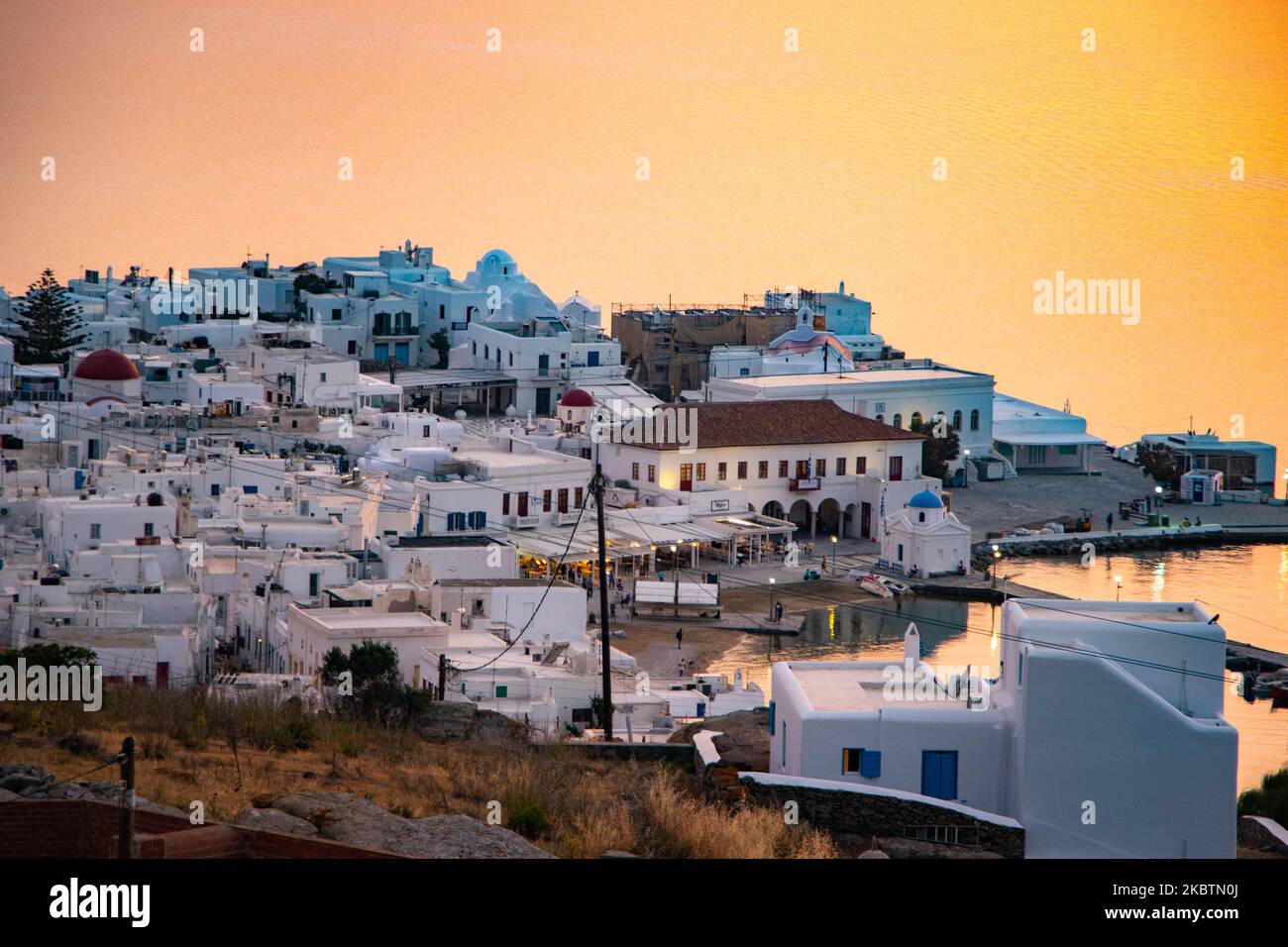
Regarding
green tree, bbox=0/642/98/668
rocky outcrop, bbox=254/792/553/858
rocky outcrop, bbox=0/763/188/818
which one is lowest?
green tree, bbox=0/642/98/668

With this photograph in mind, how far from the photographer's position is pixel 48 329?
132ft

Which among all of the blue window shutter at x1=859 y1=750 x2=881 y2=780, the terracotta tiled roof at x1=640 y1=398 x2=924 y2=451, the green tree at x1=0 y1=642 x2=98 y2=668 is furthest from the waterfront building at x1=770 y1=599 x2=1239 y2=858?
the terracotta tiled roof at x1=640 y1=398 x2=924 y2=451

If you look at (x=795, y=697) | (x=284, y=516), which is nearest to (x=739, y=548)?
(x=284, y=516)

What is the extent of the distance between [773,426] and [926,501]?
3.71 metres

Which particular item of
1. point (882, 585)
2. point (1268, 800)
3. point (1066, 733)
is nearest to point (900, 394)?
point (882, 585)

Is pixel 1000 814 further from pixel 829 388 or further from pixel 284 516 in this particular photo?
pixel 829 388

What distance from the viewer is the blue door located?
1326 cm

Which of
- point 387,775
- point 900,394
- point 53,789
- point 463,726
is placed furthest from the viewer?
point 900,394

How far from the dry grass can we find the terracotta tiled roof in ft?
65.0

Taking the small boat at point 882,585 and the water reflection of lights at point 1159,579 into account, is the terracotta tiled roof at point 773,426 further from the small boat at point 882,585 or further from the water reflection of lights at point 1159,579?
the water reflection of lights at point 1159,579

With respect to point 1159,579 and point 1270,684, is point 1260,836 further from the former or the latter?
point 1159,579

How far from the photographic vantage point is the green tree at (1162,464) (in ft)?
129

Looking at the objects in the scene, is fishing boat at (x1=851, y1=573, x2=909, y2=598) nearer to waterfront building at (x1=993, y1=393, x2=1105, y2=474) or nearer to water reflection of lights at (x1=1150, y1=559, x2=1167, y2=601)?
water reflection of lights at (x1=1150, y1=559, x2=1167, y2=601)
